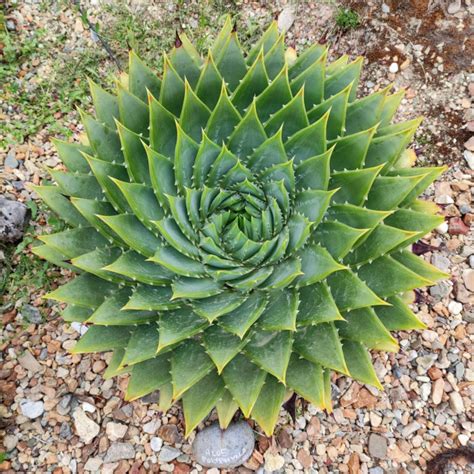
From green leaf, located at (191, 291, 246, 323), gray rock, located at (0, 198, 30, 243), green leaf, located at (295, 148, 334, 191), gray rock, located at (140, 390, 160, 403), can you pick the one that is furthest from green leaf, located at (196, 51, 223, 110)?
gray rock, located at (0, 198, 30, 243)

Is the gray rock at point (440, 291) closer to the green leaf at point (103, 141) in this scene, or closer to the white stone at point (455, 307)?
the white stone at point (455, 307)

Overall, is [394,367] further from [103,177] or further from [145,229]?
[103,177]

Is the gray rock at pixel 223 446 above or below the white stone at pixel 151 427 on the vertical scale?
above

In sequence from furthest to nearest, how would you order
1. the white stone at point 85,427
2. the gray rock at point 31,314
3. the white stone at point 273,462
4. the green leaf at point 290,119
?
the gray rock at point 31,314 → the white stone at point 85,427 → the white stone at point 273,462 → the green leaf at point 290,119

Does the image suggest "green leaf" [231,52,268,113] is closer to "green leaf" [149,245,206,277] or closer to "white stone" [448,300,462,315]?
"green leaf" [149,245,206,277]

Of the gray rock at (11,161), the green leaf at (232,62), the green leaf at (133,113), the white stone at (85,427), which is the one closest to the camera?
the green leaf at (133,113)

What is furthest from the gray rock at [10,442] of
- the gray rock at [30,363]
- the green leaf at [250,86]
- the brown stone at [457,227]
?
the brown stone at [457,227]

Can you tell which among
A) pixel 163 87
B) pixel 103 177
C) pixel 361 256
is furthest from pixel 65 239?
pixel 361 256

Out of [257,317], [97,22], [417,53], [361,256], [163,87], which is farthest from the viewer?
[97,22]
